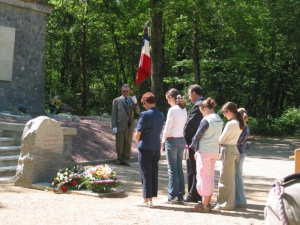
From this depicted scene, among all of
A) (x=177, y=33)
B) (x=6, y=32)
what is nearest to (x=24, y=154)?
(x=6, y=32)

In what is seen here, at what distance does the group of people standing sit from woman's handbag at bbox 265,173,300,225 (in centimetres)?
539

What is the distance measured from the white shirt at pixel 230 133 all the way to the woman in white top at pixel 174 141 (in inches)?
27.9

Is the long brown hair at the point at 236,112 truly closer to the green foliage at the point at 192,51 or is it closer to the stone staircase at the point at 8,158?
the stone staircase at the point at 8,158

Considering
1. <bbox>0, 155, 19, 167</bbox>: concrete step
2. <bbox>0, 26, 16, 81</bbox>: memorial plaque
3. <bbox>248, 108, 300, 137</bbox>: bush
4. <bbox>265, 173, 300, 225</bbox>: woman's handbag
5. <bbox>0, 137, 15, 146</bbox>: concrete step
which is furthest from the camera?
<bbox>248, 108, 300, 137</bbox>: bush

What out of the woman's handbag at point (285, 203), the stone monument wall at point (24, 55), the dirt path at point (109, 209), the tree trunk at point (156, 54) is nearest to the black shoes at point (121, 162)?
the dirt path at point (109, 209)

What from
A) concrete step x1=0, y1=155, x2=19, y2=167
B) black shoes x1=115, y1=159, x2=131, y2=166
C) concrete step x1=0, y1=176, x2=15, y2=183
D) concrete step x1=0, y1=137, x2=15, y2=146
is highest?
concrete step x1=0, y1=137, x2=15, y2=146

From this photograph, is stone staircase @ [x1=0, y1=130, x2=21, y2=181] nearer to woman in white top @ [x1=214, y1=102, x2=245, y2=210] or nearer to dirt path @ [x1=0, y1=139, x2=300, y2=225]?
dirt path @ [x1=0, y1=139, x2=300, y2=225]

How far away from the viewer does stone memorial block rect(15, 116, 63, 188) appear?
9.26 metres

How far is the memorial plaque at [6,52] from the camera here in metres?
16.3

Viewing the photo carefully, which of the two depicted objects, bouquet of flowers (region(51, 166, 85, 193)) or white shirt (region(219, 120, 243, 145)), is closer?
white shirt (region(219, 120, 243, 145))

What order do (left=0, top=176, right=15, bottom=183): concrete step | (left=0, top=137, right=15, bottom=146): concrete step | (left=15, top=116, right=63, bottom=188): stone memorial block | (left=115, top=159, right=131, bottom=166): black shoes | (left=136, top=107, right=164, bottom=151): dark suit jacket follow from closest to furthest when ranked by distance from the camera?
(left=136, top=107, right=164, bottom=151): dark suit jacket
(left=15, top=116, right=63, bottom=188): stone memorial block
(left=0, top=176, right=15, bottom=183): concrete step
(left=0, top=137, right=15, bottom=146): concrete step
(left=115, top=159, right=131, bottom=166): black shoes

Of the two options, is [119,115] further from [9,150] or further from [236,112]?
[236,112]

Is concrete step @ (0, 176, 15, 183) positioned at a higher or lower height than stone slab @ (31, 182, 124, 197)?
lower

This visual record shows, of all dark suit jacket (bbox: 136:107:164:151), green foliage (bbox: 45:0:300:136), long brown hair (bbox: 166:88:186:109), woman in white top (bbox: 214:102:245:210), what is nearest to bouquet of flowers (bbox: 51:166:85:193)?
dark suit jacket (bbox: 136:107:164:151)
